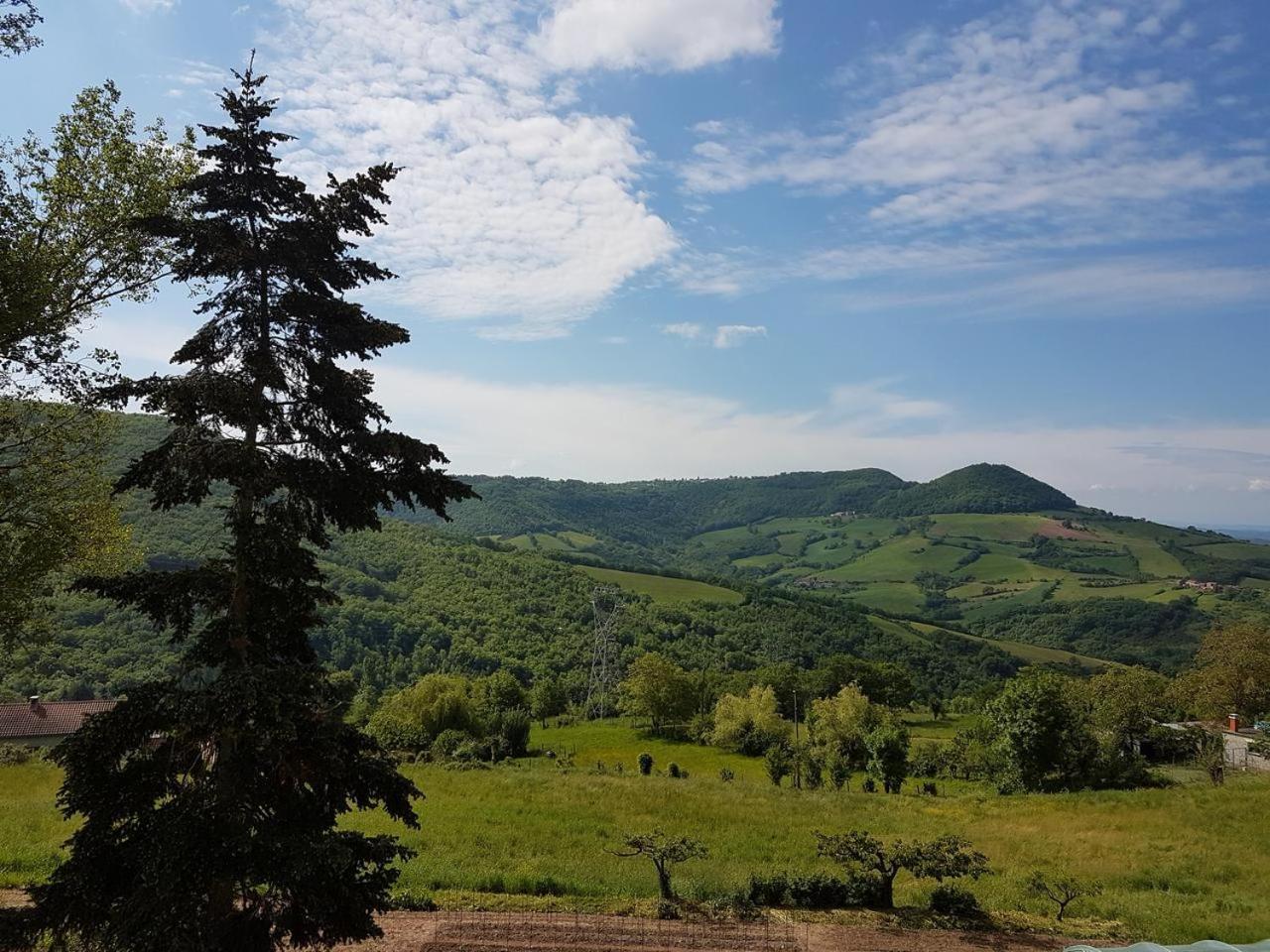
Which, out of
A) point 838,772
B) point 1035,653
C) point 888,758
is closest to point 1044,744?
point 888,758

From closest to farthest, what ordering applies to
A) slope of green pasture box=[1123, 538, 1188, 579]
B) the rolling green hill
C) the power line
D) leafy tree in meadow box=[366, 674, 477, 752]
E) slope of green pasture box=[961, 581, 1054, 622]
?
leafy tree in meadow box=[366, 674, 477, 752], the rolling green hill, the power line, slope of green pasture box=[961, 581, 1054, 622], slope of green pasture box=[1123, 538, 1188, 579]

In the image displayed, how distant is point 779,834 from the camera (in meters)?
→ 22.5

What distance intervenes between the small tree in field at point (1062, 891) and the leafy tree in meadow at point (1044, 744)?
20315mm

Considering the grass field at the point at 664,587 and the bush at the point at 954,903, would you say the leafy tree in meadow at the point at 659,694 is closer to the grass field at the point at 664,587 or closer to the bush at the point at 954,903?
the bush at the point at 954,903

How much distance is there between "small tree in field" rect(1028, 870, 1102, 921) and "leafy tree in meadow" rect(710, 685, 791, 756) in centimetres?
3467

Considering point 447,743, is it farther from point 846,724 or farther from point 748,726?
point 846,724

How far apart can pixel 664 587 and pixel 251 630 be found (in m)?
120

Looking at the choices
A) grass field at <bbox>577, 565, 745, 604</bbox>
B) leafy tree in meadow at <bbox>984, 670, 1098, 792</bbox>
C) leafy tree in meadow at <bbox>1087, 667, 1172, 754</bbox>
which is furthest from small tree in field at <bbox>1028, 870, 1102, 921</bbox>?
grass field at <bbox>577, 565, 745, 604</bbox>

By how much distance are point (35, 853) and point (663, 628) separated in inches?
3591

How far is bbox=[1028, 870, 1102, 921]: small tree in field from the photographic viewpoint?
48.9 ft

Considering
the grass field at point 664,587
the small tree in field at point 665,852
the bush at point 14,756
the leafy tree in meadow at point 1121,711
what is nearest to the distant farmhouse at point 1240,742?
the leafy tree in meadow at point 1121,711

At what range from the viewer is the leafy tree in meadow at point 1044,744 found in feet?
114

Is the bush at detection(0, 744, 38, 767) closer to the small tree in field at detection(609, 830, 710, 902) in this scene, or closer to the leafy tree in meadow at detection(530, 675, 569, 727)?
the small tree in field at detection(609, 830, 710, 902)

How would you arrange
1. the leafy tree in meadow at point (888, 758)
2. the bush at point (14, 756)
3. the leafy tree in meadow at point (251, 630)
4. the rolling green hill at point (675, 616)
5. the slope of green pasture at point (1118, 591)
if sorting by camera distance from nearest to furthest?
the leafy tree in meadow at point (251, 630)
the bush at point (14, 756)
the leafy tree in meadow at point (888, 758)
the rolling green hill at point (675, 616)
the slope of green pasture at point (1118, 591)
